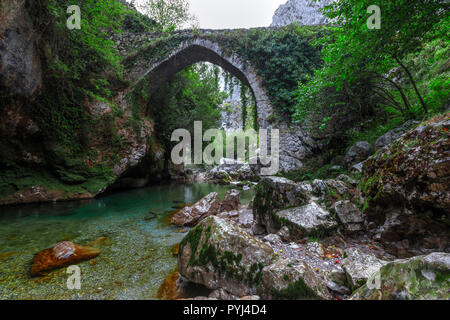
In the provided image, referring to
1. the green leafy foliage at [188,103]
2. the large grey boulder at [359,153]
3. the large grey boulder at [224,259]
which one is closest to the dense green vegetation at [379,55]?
the large grey boulder at [359,153]

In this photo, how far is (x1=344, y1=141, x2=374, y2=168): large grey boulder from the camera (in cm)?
512

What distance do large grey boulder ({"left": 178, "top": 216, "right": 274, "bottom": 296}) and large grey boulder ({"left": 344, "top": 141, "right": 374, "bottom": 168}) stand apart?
14.6 ft

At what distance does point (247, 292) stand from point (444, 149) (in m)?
2.48

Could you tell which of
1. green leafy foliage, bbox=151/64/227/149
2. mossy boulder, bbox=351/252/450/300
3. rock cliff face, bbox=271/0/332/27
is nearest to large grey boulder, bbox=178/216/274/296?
mossy boulder, bbox=351/252/450/300

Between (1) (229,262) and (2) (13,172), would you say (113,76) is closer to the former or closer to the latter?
(2) (13,172)

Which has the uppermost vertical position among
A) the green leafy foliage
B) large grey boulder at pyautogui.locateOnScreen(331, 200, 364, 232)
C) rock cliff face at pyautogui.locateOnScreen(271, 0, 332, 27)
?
rock cliff face at pyautogui.locateOnScreen(271, 0, 332, 27)

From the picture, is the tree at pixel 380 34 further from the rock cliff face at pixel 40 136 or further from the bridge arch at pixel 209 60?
the rock cliff face at pixel 40 136

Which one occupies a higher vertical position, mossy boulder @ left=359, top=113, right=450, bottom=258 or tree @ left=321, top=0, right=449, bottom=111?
tree @ left=321, top=0, right=449, bottom=111

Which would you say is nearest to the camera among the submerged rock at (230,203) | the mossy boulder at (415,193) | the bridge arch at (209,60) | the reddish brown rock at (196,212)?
the mossy boulder at (415,193)

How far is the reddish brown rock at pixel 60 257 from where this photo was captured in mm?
2674

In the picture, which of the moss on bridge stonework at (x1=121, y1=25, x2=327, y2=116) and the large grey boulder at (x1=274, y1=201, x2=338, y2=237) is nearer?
the large grey boulder at (x1=274, y1=201, x2=338, y2=237)

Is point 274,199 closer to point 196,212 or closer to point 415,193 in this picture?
point 415,193

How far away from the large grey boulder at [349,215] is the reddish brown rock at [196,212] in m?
3.06

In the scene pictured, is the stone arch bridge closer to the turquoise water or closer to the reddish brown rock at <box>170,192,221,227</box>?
the reddish brown rock at <box>170,192,221,227</box>
